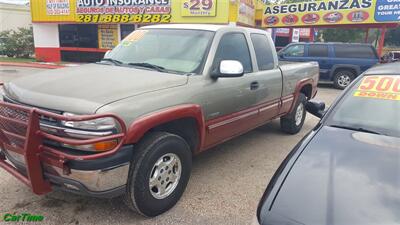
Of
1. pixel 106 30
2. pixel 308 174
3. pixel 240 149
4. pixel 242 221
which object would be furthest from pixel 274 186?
pixel 106 30

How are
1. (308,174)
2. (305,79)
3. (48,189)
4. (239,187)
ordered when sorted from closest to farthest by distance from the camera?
(308,174), (48,189), (239,187), (305,79)

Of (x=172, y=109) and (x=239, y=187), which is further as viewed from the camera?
(x=239, y=187)

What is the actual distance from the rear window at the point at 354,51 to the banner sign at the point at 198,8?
588 cm

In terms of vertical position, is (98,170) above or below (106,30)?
below

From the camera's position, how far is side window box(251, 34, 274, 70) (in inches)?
189

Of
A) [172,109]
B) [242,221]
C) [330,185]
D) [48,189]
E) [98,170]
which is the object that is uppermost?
[172,109]

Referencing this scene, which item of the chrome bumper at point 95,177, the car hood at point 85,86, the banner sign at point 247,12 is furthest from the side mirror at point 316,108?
the banner sign at point 247,12

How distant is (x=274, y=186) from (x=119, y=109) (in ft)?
4.35

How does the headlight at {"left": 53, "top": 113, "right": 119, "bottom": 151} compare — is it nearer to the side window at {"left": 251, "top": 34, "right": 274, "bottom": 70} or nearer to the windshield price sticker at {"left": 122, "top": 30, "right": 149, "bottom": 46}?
the windshield price sticker at {"left": 122, "top": 30, "right": 149, "bottom": 46}

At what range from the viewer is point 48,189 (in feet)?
8.95

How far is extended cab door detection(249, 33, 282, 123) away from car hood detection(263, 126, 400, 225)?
7.16ft

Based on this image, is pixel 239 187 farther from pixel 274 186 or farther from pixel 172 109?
pixel 274 186

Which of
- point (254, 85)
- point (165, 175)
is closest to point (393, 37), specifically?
point (254, 85)

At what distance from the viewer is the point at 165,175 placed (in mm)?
3170
